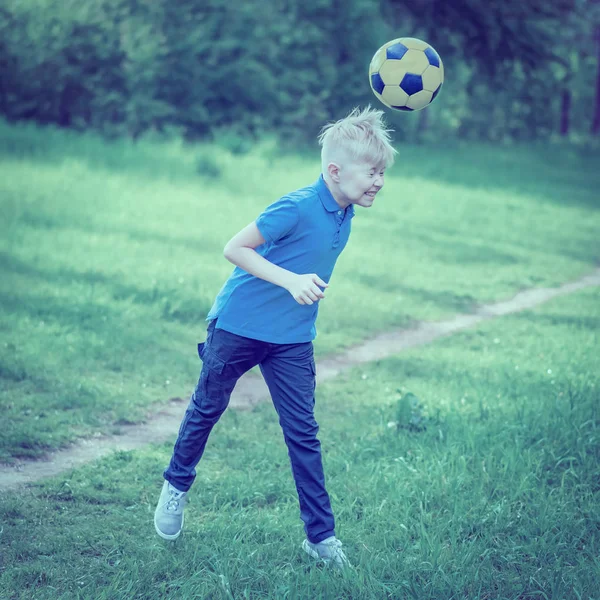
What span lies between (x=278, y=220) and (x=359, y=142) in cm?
42

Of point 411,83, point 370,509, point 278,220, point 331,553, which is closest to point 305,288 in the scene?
point 278,220

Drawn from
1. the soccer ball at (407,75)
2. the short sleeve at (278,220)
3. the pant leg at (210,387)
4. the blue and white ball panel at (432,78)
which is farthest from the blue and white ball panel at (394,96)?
the pant leg at (210,387)

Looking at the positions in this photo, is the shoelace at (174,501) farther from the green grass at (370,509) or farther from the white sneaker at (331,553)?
the white sneaker at (331,553)

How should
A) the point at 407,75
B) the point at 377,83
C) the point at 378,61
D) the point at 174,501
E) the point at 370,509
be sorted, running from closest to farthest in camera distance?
the point at 174,501 → the point at 370,509 → the point at 407,75 → the point at 377,83 → the point at 378,61

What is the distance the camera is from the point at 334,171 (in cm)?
313

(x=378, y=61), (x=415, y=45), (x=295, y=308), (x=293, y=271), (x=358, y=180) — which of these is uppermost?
(x=415, y=45)

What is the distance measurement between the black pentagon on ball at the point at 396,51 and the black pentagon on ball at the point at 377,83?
0.13 meters

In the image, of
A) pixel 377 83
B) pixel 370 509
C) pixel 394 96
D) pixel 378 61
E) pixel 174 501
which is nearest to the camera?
pixel 174 501

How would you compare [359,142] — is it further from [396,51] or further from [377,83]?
[396,51]

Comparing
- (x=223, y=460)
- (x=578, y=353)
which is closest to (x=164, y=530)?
(x=223, y=460)

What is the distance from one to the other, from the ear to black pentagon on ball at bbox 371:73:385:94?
59.0 inches

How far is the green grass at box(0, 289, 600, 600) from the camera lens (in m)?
3.15

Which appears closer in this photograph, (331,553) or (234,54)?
(331,553)

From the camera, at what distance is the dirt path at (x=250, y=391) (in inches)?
162
